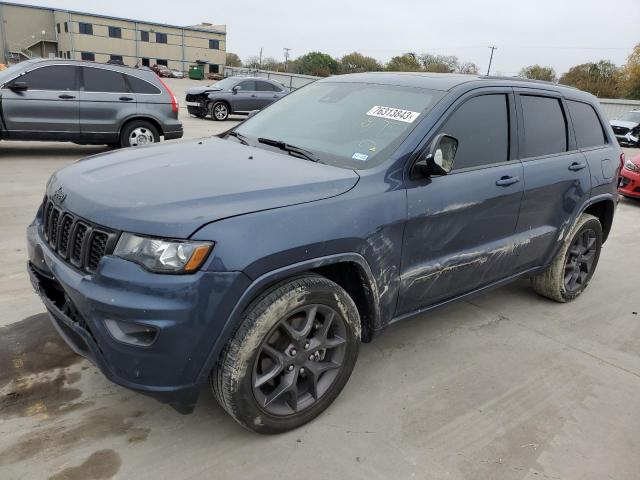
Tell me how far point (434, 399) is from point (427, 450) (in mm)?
469

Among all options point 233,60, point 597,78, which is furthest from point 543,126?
point 233,60

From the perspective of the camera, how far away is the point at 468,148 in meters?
3.25

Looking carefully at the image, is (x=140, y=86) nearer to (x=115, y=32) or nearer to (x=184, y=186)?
(x=184, y=186)

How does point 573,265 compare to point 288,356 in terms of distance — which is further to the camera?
point 573,265

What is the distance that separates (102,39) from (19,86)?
7649 centimetres

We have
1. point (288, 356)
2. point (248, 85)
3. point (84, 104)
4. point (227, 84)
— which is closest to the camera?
point (288, 356)

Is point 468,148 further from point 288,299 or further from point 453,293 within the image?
point 288,299

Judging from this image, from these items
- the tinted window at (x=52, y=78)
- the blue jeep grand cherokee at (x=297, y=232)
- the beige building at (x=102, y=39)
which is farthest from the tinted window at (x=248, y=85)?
the beige building at (x=102, y=39)

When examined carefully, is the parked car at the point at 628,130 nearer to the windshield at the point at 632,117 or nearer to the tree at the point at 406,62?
the windshield at the point at 632,117

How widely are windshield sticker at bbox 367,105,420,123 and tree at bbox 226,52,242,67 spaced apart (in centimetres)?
9907

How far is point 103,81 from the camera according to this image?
9125mm

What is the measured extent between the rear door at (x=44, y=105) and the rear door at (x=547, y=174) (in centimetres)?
783

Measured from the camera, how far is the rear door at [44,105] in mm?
8477

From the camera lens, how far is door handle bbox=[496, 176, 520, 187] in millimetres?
3369
